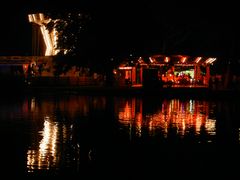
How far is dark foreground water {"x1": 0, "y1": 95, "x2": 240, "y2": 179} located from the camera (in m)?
10.4

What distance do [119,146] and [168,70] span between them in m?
38.6

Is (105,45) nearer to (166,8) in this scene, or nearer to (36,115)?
(166,8)

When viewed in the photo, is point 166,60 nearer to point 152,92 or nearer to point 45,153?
point 152,92

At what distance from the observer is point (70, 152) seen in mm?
12469

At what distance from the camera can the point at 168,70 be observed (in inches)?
2034

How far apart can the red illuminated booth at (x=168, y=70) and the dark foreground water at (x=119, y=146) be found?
83.9 feet

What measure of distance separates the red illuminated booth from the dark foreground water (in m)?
25.6

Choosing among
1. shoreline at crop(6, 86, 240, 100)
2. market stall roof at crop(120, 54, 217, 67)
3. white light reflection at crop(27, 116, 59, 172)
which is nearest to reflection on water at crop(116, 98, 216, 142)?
white light reflection at crop(27, 116, 59, 172)

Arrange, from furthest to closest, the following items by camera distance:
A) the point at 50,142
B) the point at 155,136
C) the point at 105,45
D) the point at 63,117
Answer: the point at 105,45 < the point at 63,117 < the point at 155,136 < the point at 50,142

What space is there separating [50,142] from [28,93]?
26021mm

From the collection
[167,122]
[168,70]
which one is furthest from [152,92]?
[167,122]

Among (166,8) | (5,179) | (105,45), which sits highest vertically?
(166,8)

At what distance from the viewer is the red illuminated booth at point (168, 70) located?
1889 inches

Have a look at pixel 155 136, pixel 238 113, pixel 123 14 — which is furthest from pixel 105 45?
pixel 155 136
